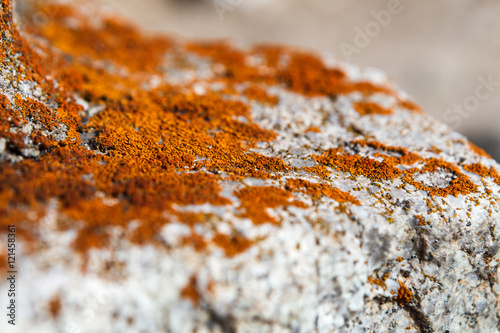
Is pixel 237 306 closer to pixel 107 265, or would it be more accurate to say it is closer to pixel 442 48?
pixel 107 265

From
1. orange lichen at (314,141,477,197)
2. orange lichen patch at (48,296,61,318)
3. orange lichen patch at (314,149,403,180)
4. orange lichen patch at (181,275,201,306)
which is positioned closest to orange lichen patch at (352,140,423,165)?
orange lichen at (314,141,477,197)

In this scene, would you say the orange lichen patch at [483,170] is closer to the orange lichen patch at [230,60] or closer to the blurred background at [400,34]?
the orange lichen patch at [230,60]

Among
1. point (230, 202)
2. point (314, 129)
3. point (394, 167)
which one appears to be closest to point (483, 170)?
point (394, 167)

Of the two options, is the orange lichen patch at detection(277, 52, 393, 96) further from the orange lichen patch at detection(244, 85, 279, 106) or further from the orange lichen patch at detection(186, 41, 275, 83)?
the orange lichen patch at detection(244, 85, 279, 106)

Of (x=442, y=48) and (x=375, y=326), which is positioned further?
(x=442, y=48)

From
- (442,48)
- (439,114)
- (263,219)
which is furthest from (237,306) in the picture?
(442,48)

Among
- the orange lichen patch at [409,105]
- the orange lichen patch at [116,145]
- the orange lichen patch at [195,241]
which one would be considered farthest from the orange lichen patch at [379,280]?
the orange lichen patch at [409,105]

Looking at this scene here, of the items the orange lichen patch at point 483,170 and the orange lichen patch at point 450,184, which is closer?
the orange lichen patch at point 450,184
